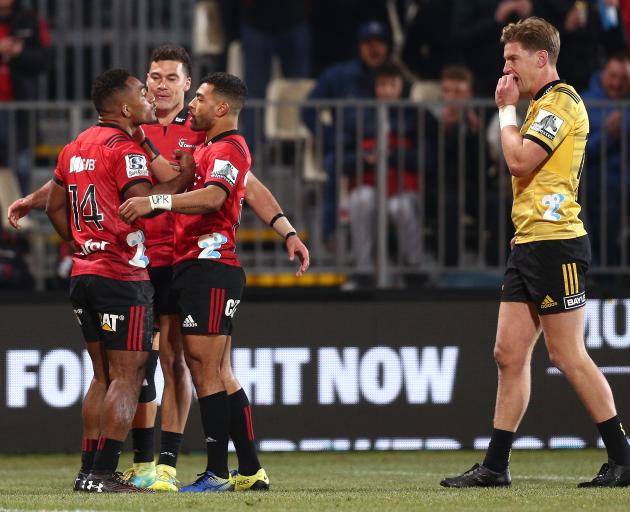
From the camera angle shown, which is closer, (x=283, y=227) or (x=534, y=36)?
(x=534, y=36)

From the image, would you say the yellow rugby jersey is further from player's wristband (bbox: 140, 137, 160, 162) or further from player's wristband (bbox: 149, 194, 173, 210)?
player's wristband (bbox: 140, 137, 160, 162)

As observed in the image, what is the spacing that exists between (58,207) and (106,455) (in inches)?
54.1

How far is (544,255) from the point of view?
729cm

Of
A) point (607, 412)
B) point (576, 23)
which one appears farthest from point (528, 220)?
point (576, 23)

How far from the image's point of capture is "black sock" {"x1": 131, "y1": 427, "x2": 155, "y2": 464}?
784cm

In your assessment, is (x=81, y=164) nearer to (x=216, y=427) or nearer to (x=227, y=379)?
(x=227, y=379)

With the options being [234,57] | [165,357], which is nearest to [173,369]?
[165,357]

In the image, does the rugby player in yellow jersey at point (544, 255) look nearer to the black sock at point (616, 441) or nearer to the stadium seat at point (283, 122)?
the black sock at point (616, 441)

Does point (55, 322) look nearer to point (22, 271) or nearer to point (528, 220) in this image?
point (22, 271)

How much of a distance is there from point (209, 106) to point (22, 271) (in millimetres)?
4049

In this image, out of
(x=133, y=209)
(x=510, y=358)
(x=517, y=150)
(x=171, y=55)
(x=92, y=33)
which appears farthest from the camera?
(x=92, y=33)

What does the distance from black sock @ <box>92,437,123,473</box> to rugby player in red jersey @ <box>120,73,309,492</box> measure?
0.42 m

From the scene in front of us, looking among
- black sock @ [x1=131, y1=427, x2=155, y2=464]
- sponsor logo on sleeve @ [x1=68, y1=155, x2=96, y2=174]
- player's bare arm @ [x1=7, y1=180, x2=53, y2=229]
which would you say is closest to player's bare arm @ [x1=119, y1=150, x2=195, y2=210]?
sponsor logo on sleeve @ [x1=68, y1=155, x2=96, y2=174]

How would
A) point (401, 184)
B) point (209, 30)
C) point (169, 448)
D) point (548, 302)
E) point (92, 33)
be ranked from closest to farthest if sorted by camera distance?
point (548, 302) → point (169, 448) → point (401, 184) → point (209, 30) → point (92, 33)
